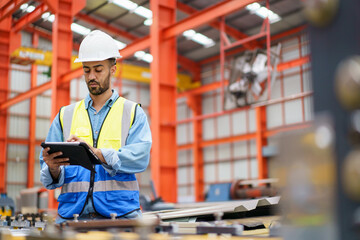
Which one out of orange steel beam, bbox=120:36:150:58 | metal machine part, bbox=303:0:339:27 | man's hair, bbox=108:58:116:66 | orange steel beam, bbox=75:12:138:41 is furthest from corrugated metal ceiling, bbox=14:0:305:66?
metal machine part, bbox=303:0:339:27

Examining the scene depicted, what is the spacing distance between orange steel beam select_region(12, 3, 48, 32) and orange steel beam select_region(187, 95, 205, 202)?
1055 centimetres

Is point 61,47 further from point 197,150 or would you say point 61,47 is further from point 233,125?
point 197,150

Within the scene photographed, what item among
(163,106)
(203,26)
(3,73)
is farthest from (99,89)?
(203,26)

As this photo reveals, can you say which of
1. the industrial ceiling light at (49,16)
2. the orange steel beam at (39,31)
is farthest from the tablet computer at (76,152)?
the orange steel beam at (39,31)

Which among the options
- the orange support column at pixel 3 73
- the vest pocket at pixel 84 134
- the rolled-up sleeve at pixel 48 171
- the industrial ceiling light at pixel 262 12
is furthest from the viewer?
the industrial ceiling light at pixel 262 12

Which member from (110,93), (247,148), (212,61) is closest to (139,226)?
(110,93)

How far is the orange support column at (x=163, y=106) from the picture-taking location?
36.6 feet

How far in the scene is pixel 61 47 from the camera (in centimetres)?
1438

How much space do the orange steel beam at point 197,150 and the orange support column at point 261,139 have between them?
4244 mm

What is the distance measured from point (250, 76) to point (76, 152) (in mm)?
11844

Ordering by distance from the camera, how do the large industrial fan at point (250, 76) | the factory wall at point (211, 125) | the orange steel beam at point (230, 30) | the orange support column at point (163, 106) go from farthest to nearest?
1. the factory wall at point (211, 125)
2. the orange steel beam at point (230, 30)
3. the large industrial fan at point (250, 76)
4. the orange support column at point (163, 106)

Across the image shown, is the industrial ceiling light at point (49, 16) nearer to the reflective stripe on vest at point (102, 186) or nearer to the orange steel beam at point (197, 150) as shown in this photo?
the orange steel beam at point (197, 150)

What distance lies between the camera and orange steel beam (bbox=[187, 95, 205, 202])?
2367 cm

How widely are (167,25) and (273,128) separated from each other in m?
10.4
